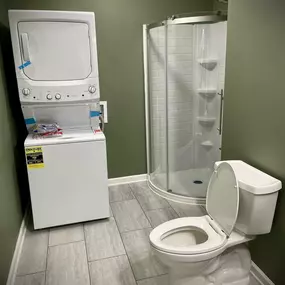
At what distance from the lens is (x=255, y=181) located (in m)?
1.57

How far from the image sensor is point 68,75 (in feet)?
7.77

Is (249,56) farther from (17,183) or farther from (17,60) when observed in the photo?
(17,183)

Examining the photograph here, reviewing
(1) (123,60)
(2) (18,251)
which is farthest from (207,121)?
(2) (18,251)

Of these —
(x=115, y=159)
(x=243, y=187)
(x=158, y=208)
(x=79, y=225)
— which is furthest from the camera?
(x=115, y=159)

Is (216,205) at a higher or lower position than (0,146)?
lower

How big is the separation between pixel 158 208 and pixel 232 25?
67.3 inches

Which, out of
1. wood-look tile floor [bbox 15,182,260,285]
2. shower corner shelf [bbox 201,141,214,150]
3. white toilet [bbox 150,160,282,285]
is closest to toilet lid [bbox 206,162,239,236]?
white toilet [bbox 150,160,282,285]

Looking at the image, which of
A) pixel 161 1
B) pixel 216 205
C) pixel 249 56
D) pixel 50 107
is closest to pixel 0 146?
pixel 50 107

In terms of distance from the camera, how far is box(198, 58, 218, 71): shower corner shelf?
288cm

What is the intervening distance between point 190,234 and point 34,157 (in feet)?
4.23

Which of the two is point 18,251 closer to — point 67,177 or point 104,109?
point 67,177

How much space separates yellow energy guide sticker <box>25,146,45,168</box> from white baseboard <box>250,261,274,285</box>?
1686 millimetres

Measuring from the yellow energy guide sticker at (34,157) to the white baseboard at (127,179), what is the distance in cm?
113

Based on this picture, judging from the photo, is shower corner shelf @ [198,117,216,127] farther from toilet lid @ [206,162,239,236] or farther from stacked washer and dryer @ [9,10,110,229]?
toilet lid @ [206,162,239,236]
